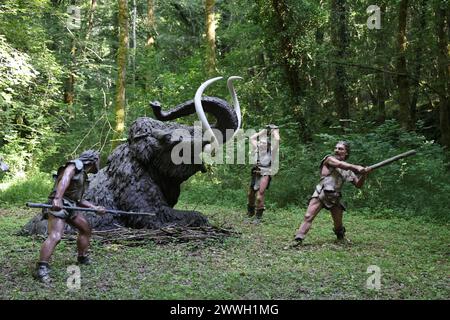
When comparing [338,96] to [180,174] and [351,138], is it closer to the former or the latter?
[351,138]

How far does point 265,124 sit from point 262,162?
522cm

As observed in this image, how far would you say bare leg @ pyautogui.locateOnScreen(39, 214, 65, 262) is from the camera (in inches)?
214

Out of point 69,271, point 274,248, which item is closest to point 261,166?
point 274,248

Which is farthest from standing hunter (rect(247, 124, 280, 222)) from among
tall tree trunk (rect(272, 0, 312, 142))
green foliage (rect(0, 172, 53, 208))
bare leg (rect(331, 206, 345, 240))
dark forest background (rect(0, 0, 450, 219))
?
green foliage (rect(0, 172, 53, 208))

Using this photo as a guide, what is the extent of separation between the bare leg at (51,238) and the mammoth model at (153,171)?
1.91 metres

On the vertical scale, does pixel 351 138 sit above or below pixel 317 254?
above

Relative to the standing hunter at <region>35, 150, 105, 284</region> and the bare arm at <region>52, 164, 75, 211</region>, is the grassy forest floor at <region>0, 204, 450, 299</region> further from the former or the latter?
the bare arm at <region>52, 164, 75, 211</region>

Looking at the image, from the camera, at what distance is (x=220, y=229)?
7.70 m

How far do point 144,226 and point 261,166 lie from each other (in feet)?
9.53

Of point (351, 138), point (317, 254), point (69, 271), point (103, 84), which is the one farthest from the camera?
point (103, 84)

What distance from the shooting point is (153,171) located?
786 cm
